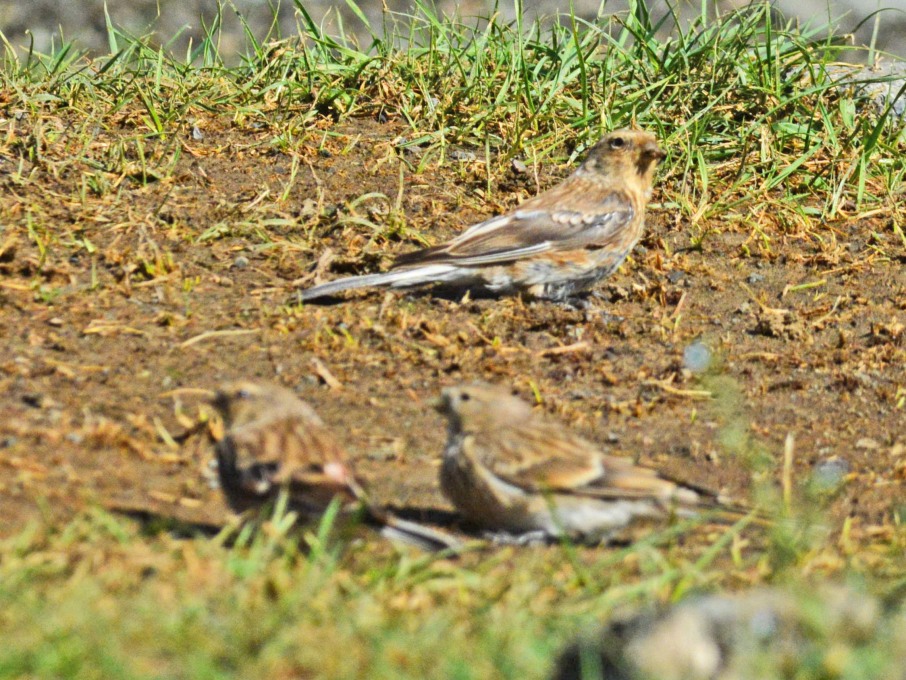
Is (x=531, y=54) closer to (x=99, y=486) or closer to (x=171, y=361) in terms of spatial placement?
(x=171, y=361)

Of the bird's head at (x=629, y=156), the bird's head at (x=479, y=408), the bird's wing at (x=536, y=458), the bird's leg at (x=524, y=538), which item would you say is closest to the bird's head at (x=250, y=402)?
the bird's head at (x=479, y=408)

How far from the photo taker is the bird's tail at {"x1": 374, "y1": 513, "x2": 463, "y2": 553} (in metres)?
4.22

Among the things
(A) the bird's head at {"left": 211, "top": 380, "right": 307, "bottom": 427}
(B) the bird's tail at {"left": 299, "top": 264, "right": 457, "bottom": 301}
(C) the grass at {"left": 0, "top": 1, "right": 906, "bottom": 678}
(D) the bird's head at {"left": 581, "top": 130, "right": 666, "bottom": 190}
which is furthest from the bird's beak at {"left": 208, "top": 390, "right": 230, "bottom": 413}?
(D) the bird's head at {"left": 581, "top": 130, "right": 666, "bottom": 190}

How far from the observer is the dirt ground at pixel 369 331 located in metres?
5.22

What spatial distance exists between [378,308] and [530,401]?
123 cm

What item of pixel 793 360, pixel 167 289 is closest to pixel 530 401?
pixel 793 360

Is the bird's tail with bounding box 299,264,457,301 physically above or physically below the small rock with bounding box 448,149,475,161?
below

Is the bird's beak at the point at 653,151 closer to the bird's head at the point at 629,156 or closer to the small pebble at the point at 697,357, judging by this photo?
the bird's head at the point at 629,156

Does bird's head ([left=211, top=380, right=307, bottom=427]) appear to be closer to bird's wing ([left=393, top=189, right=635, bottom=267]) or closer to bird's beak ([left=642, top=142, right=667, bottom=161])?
bird's wing ([left=393, top=189, right=635, bottom=267])

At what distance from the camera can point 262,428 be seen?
4.63 metres

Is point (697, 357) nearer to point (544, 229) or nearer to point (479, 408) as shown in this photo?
point (544, 229)

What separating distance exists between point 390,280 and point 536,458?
248 centimetres

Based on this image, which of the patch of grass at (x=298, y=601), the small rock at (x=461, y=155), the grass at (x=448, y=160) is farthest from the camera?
the small rock at (x=461, y=155)

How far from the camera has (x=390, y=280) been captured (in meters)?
6.94
